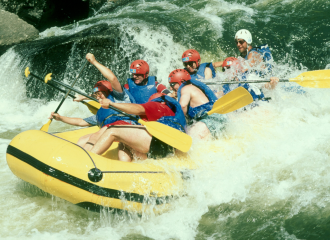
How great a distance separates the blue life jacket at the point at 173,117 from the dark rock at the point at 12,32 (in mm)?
6559

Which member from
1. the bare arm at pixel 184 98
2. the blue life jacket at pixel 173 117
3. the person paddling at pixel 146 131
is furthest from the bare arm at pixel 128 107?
the bare arm at pixel 184 98

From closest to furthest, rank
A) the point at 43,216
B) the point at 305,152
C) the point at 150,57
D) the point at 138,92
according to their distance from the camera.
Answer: the point at 43,216
the point at 305,152
the point at 138,92
the point at 150,57

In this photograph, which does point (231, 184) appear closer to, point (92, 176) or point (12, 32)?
point (92, 176)

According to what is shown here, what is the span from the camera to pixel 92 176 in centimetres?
332

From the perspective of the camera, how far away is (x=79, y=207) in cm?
385

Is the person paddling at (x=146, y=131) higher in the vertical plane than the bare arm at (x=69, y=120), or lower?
higher

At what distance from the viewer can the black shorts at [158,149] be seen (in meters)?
3.73

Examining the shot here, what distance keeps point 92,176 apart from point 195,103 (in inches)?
70.8

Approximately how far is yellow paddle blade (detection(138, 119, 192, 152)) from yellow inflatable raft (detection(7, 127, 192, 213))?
0.22 metres

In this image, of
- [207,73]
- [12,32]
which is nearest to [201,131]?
[207,73]

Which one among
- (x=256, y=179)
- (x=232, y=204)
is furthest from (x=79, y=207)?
(x=256, y=179)

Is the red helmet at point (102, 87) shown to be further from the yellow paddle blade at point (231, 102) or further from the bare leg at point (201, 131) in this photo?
the yellow paddle blade at point (231, 102)

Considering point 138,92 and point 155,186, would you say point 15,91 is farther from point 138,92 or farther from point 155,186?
point 155,186

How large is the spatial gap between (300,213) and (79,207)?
236 centimetres
